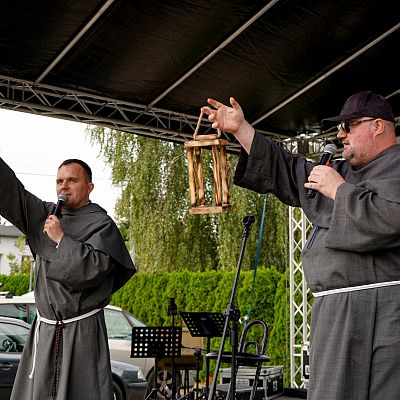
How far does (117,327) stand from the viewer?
11047mm

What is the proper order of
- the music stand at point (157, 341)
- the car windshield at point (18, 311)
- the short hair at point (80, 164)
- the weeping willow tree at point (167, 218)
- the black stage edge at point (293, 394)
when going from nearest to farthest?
the short hair at point (80, 164)
the black stage edge at point (293, 394)
the music stand at point (157, 341)
the car windshield at point (18, 311)
the weeping willow tree at point (167, 218)

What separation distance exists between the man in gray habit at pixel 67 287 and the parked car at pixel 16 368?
460 centimetres

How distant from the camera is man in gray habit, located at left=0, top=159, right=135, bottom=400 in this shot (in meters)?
3.59

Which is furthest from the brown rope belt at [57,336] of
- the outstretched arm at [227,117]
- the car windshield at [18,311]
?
the car windshield at [18,311]

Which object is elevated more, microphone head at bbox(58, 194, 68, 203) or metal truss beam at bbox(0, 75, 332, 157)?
metal truss beam at bbox(0, 75, 332, 157)

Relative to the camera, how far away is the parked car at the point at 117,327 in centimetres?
1011

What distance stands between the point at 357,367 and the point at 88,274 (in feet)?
4.89

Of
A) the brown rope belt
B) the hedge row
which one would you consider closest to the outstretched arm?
the brown rope belt

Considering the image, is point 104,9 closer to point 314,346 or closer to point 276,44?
point 276,44

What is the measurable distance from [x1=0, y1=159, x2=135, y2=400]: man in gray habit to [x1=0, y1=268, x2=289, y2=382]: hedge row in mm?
6775

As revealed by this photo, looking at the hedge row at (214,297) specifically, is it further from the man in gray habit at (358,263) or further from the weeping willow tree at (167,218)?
the man in gray habit at (358,263)

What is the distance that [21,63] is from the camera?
234 inches

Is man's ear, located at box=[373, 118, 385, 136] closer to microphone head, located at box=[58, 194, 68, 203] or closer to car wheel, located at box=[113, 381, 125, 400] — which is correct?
microphone head, located at box=[58, 194, 68, 203]

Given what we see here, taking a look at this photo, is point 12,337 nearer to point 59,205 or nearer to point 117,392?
point 117,392
